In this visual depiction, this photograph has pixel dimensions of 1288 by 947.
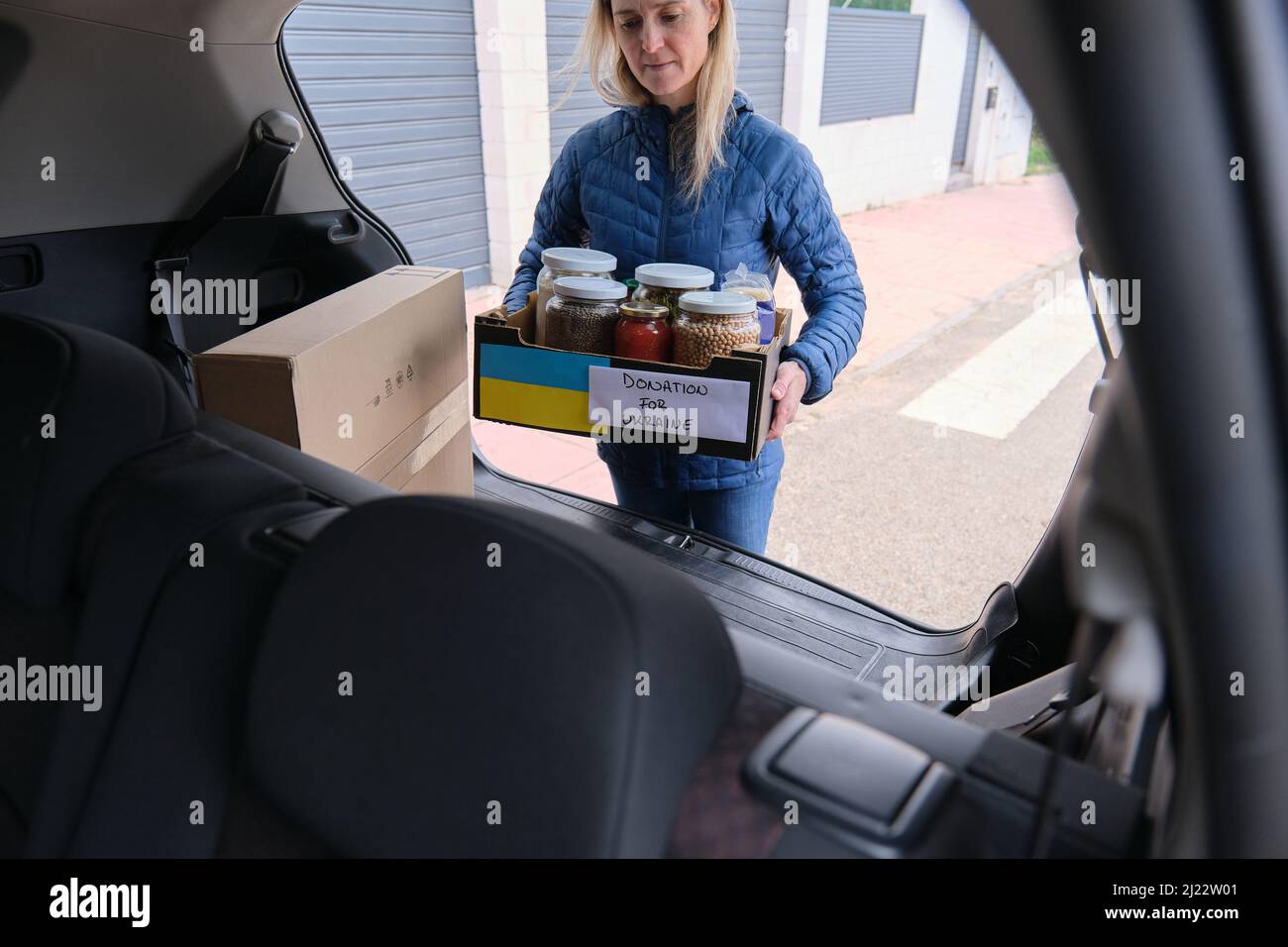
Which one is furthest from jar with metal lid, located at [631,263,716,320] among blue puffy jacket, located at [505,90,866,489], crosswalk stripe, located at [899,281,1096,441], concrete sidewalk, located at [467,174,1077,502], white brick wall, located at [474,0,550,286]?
white brick wall, located at [474,0,550,286]

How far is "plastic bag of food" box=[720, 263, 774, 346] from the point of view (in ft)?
4.93

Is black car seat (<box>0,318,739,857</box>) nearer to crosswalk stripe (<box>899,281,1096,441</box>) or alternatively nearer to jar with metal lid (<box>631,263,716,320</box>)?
jar with metal lid (<box>631,263,716,320</box>)

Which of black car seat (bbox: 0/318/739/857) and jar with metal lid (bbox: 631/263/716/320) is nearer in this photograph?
black car seat (bbox: 0/318/739/857)

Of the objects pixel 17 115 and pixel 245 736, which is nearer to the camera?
pixel 245 736

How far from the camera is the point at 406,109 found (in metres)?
4.67

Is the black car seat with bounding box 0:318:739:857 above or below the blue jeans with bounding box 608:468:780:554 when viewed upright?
above

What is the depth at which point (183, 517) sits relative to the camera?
2.92 feet

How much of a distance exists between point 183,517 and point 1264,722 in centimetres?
88

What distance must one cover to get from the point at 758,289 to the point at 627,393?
1.05ft

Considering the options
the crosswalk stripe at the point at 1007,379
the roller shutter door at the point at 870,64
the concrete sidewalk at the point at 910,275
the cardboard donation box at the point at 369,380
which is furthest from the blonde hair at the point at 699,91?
the roller shutter door at the point at 870,64

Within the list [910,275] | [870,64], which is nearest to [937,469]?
[910,275]

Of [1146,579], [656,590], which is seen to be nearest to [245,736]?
[656,590]

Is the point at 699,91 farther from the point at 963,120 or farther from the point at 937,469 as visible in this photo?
the point at 963,120
